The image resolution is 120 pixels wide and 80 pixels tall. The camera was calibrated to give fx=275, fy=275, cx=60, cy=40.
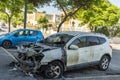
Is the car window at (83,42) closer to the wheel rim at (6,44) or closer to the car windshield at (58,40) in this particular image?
the car windshield at (58,40)

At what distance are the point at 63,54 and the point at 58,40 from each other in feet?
3.46

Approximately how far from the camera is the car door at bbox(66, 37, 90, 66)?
395 inches

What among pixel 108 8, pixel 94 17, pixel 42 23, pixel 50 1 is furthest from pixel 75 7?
pixel 42 23

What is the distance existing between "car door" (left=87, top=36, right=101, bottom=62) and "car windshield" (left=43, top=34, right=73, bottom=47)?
92 cm

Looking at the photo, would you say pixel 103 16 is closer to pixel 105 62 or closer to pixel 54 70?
pixel 105 62

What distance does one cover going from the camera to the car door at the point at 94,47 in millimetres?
10859

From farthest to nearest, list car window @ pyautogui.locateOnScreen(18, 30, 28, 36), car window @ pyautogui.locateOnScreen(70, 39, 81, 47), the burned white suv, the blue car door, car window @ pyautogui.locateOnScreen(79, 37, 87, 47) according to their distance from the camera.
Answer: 1. car window @ pyautogui.locateOnScreen(18, 30, 28, 36)
2. the blue car door
3. car window @ pyautogui.locateOnScreen(79, 37, 87, 47)
4. car window @ pyautogui.locateOnScreen(70, 39, 81, 47)
5. the burned white suv

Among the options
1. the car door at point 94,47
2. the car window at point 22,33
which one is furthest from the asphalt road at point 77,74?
the car window at point 22,33

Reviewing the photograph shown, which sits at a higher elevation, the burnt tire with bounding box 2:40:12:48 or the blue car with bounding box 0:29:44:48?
the blue car with bounding box 0:29:44:48

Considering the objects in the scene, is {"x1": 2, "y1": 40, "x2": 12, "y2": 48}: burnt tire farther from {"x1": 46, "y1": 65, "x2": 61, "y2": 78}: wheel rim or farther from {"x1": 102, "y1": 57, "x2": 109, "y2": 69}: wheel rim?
{"x1": 46, "y1": 65, "x2": 61, "y2": 78}: wheel rim

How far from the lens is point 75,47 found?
10.1 metres

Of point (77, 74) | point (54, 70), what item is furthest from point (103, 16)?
point (54, 70)

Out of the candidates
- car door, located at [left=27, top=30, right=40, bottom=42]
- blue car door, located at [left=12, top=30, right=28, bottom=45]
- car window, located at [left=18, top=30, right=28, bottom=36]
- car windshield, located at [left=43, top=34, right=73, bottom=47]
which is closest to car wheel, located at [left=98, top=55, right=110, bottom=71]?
car windshield, located at [left=43, top=34, right=73, bottom=47]

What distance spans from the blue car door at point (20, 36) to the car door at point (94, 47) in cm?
879
